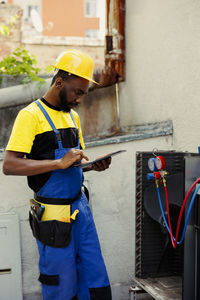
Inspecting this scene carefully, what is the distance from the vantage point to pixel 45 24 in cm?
2709

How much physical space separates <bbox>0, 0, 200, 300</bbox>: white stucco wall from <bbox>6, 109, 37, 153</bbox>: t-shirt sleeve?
1.02 m

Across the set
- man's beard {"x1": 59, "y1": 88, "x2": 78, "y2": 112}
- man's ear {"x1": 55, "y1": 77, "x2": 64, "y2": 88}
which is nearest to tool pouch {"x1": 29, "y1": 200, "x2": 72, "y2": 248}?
man's beard {"x1": 59, "y1": 88, "x2": 78, "y2": 112}

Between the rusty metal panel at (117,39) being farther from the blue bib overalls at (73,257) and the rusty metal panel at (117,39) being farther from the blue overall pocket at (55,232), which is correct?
the blue overall pocket at (55,232)

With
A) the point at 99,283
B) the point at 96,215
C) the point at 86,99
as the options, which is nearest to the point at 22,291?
the point at 96,215

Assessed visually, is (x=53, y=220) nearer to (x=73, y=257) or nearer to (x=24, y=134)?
(x=73, y=257)

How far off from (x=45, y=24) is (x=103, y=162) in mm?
26422

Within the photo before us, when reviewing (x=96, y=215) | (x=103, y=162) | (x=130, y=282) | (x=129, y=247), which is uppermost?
(x=103, y=162)

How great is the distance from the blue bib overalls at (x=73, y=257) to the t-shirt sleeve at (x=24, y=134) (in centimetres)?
11

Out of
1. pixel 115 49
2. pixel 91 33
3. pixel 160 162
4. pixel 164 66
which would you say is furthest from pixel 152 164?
pixel 91 33

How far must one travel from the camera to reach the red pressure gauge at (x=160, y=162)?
254 centimetres

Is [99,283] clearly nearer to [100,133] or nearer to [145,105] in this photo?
[145,105]

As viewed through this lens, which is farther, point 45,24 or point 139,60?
point 45,24

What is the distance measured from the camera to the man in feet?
7.38

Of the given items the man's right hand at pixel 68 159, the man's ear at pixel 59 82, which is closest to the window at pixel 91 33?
the man's ear at pixel 59 82
